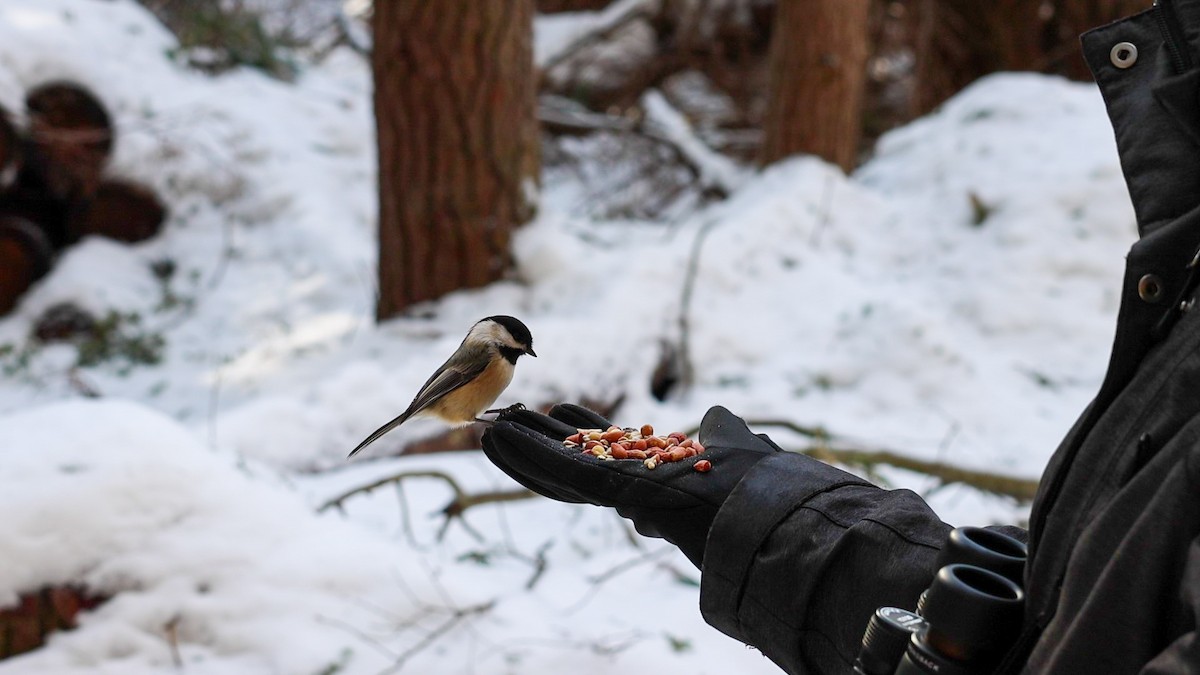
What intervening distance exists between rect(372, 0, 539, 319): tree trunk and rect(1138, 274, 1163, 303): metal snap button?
3282 millimetres

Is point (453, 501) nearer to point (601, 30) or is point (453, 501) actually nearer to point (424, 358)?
point (424, 358)

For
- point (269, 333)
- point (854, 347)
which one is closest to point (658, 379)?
point (854, 347)

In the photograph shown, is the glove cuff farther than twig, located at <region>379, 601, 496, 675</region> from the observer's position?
No

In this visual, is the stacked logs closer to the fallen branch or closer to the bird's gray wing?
the fallen branch

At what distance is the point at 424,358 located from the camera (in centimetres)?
379

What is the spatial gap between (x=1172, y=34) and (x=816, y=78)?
4831mm

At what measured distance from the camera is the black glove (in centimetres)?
136

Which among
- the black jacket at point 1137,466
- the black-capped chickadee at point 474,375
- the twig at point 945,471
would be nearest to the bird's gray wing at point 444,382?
the black-capped chickadee at point 474,375

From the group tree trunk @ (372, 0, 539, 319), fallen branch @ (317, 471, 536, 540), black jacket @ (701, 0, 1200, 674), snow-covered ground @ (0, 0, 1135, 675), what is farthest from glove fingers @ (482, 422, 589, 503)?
tree trunk @ (372, 0, 539, 319)

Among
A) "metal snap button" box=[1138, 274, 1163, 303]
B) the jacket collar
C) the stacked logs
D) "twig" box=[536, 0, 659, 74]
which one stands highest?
"twig" box=[536, 0, 659, 74]

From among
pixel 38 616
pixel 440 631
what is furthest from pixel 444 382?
pixel 38 616

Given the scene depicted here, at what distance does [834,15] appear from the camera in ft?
18.0

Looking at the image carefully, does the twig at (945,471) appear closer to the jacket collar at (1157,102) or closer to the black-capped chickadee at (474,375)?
the black-capped chickadee at (474,375)

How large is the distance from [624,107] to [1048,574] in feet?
23.4
